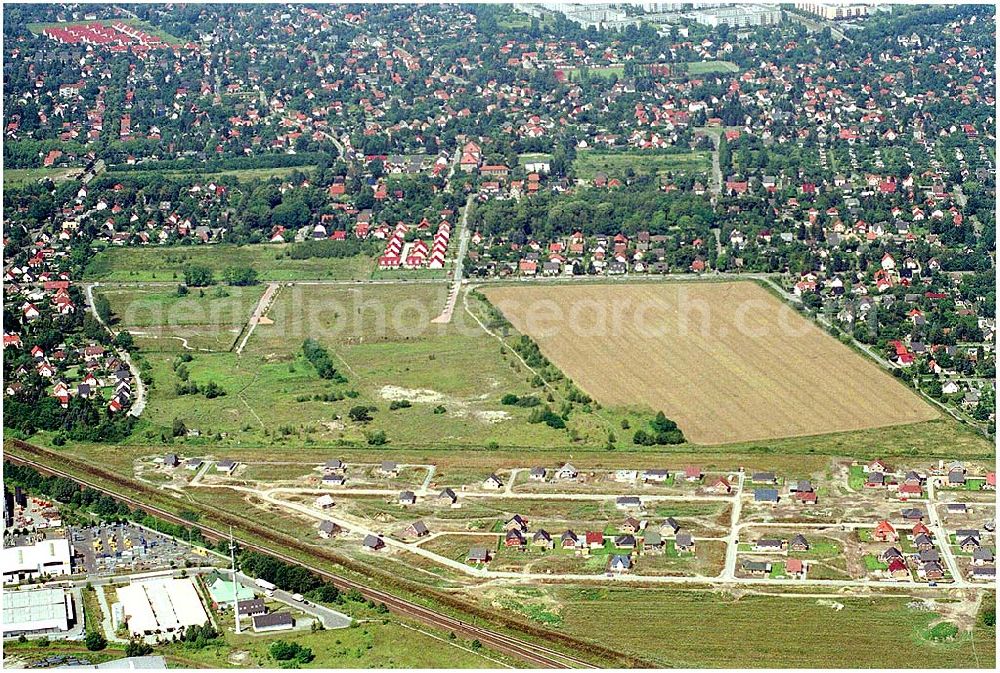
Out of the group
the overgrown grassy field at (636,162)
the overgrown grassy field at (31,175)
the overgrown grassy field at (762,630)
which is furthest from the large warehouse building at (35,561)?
the overgrown grassy field at (636,162)

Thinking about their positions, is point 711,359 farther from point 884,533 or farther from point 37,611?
point 37,611

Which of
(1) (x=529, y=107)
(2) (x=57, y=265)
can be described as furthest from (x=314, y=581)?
(1) (x=529, y=107)

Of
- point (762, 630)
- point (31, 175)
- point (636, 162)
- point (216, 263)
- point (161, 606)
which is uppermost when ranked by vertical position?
point (31, 175)

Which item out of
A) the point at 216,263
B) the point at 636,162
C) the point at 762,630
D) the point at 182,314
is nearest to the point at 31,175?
the point at 216,263

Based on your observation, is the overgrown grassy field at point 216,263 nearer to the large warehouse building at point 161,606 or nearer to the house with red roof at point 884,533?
the large warehouse building at point 161,606

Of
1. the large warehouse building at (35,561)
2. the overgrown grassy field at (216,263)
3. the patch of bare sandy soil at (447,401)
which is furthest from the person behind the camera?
the overgrown grassy field at (216,263)

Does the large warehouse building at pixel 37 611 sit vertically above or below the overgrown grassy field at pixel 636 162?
below

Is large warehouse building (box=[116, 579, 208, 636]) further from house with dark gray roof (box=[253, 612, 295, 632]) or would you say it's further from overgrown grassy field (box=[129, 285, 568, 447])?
overgrown grassy field (box=[129, 285, 568, 447])

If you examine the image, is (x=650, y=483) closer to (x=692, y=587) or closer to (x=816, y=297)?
(x=692, y=587)
